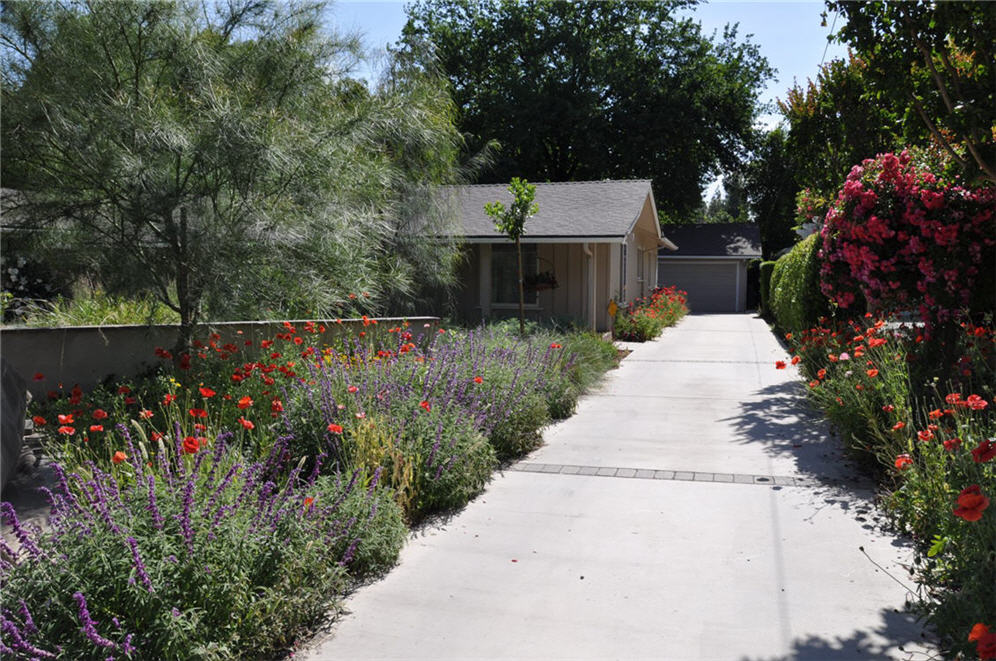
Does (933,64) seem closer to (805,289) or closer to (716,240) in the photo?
(805,289)

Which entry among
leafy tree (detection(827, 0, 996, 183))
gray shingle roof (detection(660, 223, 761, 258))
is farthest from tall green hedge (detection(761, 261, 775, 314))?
leafy tree (detection(827, 0, 996, 183))

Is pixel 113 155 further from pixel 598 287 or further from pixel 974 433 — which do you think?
pixel 598 287


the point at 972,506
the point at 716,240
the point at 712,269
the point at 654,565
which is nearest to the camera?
the point at 972,506

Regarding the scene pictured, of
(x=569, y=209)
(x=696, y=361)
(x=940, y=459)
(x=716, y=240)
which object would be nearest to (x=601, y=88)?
(x=716, y=240)

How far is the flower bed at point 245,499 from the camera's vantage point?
9.18 ft

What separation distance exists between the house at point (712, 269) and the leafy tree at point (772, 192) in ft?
13.3

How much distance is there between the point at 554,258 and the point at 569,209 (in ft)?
4.22

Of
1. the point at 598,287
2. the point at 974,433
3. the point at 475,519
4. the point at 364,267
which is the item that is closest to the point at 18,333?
the point at 364,267

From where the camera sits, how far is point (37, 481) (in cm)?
536

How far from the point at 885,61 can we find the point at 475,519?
482 centimetres

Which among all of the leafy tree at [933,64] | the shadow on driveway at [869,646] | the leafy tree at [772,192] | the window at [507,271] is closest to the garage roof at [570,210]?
Result: the window at [507,271]

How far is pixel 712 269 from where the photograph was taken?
31688 mm

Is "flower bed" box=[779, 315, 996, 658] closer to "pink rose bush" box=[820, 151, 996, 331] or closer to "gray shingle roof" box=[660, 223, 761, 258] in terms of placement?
"pink rose bush" box=[820, 151, 996, 331]

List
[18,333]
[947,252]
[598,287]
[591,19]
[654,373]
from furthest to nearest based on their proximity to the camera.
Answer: [591,19] → [598,287] → [654,373] → [18,333] → [947,252]
